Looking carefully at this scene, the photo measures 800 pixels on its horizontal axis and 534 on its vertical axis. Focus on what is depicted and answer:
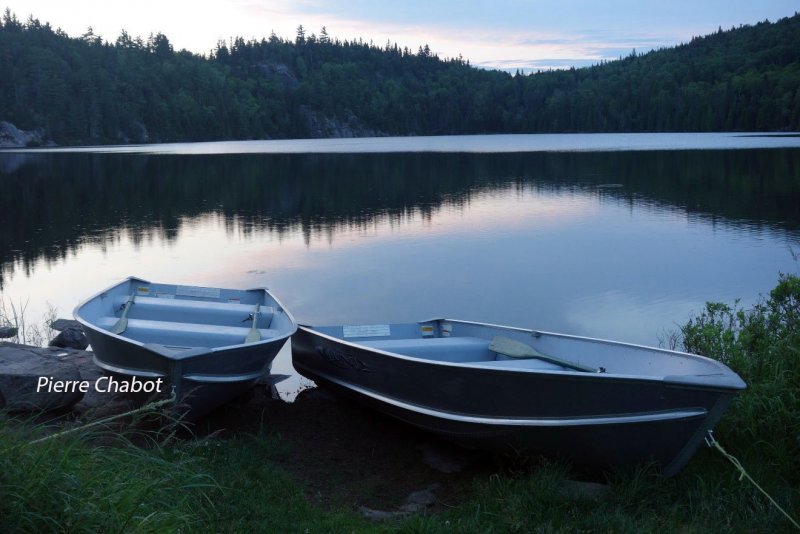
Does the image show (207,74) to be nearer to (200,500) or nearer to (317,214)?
(317,214)

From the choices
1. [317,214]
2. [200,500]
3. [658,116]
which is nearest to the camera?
[200,500]

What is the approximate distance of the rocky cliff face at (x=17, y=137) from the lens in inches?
4552

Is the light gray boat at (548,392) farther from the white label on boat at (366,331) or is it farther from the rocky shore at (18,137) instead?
the rocky shore at (18,137)

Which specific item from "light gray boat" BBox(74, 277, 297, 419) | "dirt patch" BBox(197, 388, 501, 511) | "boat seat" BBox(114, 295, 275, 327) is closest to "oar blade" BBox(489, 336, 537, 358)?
"dirt patch" BBox(197, 388, 501, 511)

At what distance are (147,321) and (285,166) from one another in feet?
165

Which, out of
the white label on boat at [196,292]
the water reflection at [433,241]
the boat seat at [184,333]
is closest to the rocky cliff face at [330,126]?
the water reflection at [433,241]

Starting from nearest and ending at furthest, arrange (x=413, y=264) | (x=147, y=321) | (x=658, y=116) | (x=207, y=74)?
(x=147, y=321) < (x=413, y=264) < (x=658, y=116) < (x=207, y=74)

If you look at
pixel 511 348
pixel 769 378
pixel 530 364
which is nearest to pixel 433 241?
pixel 511 348

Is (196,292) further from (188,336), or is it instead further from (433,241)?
(433,241)

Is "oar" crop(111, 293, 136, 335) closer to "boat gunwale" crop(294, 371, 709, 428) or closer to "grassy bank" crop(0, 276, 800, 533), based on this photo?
"grassy bank" crop(0, 276, 800, 533)

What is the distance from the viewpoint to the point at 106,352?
789 cm

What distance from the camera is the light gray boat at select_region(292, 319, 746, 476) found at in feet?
19.4

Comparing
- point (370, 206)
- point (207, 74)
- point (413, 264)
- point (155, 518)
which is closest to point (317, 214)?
point (370, 206)

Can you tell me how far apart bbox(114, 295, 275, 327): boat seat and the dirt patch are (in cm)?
107
